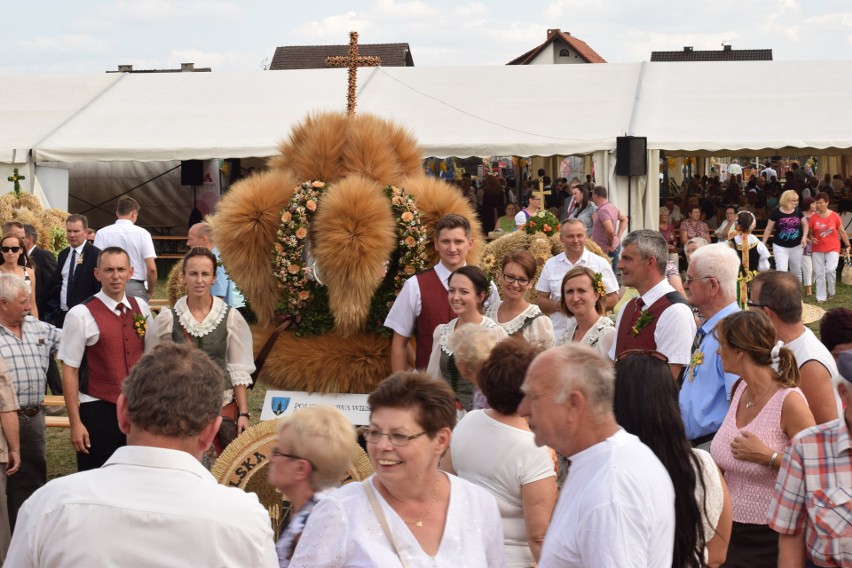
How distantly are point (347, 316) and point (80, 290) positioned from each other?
13.7 feet

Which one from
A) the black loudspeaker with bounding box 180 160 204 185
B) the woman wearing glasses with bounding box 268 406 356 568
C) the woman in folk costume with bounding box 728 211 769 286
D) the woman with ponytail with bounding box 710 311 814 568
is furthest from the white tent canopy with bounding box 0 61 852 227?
the woman wearing glasses with bounding box 268 406 356 568

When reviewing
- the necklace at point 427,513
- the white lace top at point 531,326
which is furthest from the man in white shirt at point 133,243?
the necklace at point 427,513

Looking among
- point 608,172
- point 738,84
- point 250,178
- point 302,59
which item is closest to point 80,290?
point 250,178

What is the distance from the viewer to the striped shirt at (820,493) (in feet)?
9.71

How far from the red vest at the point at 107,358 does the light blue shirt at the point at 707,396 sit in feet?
9.19

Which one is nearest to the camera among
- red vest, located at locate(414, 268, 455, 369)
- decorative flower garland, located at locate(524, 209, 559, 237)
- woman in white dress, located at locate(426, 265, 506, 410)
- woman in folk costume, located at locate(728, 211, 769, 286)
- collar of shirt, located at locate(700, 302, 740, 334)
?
collar of shirt, located at locate(700, 302, 740, 334)

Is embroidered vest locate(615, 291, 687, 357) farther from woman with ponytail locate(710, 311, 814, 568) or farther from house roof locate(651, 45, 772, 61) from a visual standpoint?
house roof locate(651, 45, 772, 61)

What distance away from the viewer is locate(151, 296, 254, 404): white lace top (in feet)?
18.0

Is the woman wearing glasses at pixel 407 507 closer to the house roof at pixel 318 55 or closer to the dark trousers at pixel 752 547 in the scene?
the dark trousers at pixel 752 547

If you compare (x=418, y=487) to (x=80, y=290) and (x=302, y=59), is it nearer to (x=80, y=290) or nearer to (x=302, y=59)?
(x=80, y=290)

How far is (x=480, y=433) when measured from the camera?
11.4ft

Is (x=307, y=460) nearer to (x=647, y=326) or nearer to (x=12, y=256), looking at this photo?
(x=647, y=326)

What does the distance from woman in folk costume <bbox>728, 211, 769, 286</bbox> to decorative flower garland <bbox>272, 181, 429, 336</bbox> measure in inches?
247

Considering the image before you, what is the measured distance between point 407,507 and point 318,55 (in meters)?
58.3
